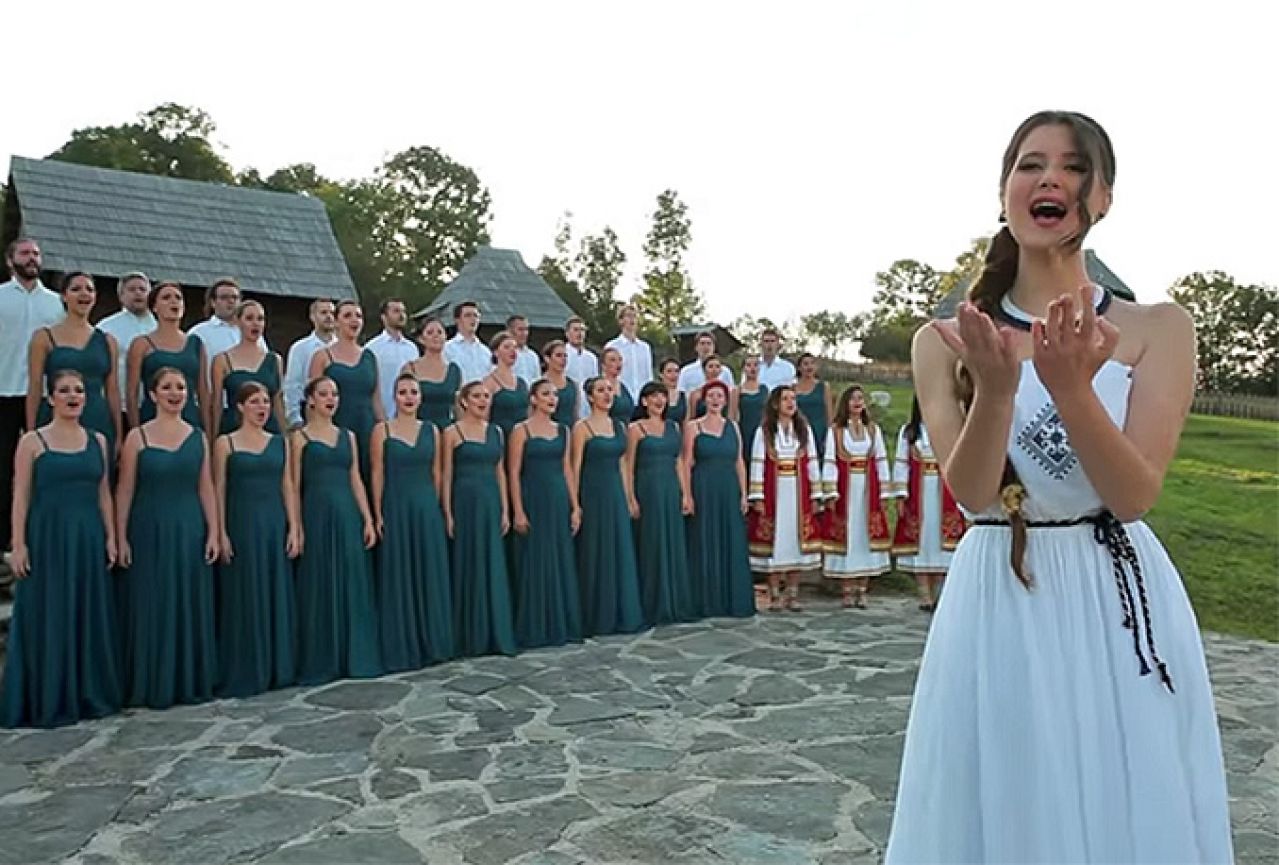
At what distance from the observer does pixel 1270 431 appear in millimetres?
22734

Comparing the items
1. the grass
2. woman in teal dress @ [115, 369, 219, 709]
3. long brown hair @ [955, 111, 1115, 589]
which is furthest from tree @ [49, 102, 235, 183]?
long brown hair @ [955, 111, 1115, 589]

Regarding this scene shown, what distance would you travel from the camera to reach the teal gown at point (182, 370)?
6672mm

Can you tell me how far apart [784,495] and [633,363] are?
8.28 ft

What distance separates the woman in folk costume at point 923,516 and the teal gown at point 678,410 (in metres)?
1.89

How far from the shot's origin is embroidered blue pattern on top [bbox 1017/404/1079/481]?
5.66 ft

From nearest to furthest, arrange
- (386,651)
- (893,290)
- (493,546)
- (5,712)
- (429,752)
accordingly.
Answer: (429,752), (5,712), (386,651), (493,546), (893,290)

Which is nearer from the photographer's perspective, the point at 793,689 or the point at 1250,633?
the point at 793,689

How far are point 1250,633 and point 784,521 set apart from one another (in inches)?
187

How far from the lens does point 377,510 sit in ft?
22.8

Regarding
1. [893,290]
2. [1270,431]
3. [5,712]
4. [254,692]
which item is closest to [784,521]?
[254,692]

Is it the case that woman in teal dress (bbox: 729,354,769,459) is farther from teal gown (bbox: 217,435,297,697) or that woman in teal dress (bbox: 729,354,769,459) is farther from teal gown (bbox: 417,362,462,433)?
teal gown (bbox: 217,435,297,697)

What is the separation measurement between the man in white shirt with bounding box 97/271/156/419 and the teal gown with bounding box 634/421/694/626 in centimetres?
366

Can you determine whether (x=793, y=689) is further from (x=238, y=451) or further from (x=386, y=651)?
(x=238, y=451)

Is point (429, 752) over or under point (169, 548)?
under
